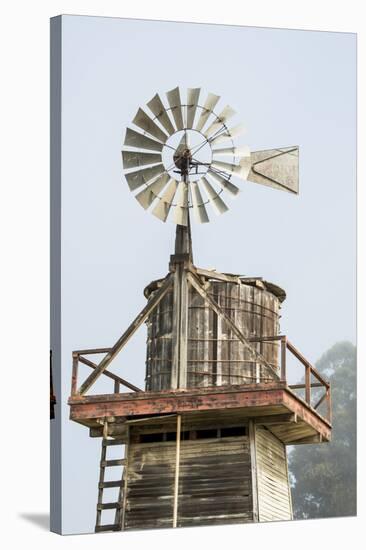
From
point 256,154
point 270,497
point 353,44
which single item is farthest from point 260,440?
point 353,44

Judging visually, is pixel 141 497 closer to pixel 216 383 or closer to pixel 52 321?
pixel 216 383

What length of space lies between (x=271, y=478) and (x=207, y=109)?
5.68m

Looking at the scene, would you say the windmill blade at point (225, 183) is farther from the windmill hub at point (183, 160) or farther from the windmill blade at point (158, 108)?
the windmill blade at point (158, 108)

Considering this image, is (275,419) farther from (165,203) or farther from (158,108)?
(158,108)

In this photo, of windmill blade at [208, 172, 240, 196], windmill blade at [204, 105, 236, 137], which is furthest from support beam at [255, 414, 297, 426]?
windmill blade at [204, 105, 236, 137]

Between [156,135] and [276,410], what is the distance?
14.0 ft

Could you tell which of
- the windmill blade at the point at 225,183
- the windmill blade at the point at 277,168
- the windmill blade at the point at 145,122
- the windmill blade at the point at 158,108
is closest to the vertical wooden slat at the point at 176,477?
the windmill blade at the point at 225,183

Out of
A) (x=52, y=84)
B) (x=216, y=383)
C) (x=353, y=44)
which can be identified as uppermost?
(x=353, y=44)

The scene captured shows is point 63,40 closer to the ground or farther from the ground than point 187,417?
farther from the ground

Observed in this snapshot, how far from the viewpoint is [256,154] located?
Result: 961 inches

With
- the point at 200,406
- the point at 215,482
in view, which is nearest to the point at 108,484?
the point at 215,482

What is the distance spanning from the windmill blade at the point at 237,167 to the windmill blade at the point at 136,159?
2.83 feet

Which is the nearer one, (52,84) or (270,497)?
(52,84)

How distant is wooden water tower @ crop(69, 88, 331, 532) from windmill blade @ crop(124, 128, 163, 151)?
14 mm
